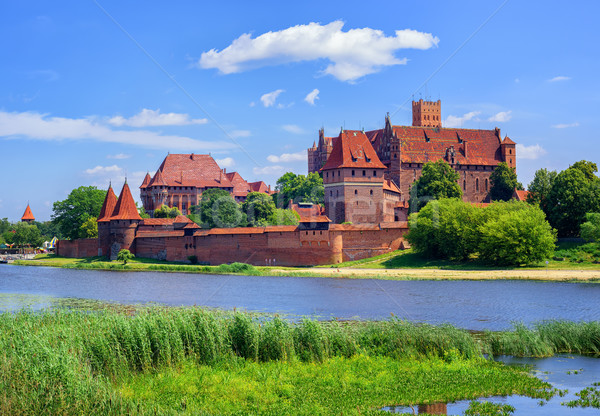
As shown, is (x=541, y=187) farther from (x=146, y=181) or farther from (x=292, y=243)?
(x=146, y=181)

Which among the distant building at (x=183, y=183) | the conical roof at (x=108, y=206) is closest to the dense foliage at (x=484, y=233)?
the conical roof at (x=108, y=206)

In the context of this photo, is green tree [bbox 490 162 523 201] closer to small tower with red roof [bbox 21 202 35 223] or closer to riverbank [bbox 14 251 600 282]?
riverbank [bbox 14 251 600 282]

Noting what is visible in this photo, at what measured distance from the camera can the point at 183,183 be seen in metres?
82.6

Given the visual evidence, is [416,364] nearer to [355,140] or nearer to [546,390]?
[546,390]

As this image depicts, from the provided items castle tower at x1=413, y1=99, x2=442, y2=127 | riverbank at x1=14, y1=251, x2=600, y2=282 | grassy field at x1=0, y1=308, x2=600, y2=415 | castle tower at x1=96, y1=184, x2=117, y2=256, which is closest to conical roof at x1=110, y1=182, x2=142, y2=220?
castle tower at x1=96, y1=184, x2=117, y2=256

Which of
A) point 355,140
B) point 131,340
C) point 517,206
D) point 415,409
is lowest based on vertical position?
point 415,409

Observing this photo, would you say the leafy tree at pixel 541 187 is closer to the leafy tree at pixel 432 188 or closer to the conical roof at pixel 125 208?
the leafy tree at pixel 432 188

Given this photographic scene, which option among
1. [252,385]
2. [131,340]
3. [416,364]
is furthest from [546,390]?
[131,340]

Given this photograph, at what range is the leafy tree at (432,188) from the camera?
6097 centimetres

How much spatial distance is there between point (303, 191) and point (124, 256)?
94.5 ft

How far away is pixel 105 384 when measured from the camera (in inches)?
483

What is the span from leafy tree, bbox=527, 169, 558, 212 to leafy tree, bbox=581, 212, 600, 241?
312 inches

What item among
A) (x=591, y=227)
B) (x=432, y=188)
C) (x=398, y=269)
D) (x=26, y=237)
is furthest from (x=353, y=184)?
(x=26, y=237)

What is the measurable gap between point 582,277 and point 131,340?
2912 cm
